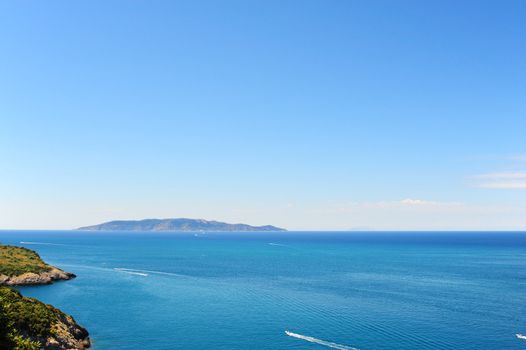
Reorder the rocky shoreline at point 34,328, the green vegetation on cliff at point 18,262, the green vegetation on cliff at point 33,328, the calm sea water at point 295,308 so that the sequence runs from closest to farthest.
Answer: the green vegetation on cliff at point 33,328 < the rocky shoreline at point 34,328 < the calm sea water at point 295,308 < the green vegetation on cliff at point 18,262

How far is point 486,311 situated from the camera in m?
93.2

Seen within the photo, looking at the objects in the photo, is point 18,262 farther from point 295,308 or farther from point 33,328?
point 295,308

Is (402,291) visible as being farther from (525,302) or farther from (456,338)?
(456,338)

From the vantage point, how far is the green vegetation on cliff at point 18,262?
418 feet

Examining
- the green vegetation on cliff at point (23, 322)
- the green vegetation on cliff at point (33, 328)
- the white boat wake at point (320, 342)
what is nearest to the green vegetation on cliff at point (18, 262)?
the green vegetation on cliff at point (33, 328)

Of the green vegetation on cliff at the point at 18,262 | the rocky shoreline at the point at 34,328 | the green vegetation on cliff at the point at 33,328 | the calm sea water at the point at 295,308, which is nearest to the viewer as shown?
the green vegetation on cliff at the point at 33,328

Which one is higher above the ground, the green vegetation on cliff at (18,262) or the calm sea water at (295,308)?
the green vegetation on cliff at (18,262)

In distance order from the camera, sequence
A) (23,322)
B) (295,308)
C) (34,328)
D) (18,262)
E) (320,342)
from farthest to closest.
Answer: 1. (18,262)
2. (295,308)
3. (320,342)
4. (34,328)
5. (23,322)

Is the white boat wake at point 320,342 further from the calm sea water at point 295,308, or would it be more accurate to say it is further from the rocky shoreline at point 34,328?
the rocky shoreline at point 34,328

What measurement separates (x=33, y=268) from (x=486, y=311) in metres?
139

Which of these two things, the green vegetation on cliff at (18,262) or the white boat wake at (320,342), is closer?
the white boat wake at (320,342)

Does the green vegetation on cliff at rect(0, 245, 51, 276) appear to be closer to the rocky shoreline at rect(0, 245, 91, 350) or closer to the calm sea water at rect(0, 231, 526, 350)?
the calm sea water at rect(0, 231, 526, 350)

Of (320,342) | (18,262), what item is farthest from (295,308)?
(18,262)

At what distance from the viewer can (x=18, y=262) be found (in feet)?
454
